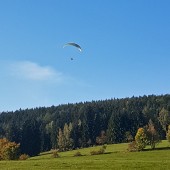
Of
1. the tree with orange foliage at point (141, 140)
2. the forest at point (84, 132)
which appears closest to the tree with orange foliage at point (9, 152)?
the tree with orange foliage at point (141, 140)

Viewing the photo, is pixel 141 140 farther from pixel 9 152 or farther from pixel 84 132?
pixel 84 132

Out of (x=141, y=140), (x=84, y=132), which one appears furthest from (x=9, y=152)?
(x=84, y=132)

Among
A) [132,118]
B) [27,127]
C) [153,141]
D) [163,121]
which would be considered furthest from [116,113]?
[153,141]

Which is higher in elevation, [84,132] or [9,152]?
[84,132]

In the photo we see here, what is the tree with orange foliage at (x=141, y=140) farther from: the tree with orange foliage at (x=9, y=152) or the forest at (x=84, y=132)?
the forest at (x=84, y=132)

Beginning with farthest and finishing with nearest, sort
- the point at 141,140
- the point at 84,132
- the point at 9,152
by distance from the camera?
the point at 84,132 < the point at 141,140 < the point at 9,152

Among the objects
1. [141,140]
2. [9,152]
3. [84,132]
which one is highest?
[84,132]

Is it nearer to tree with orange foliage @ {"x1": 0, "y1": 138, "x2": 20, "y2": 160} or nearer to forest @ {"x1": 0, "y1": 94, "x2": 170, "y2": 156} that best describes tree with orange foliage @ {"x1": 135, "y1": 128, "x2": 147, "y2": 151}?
tree with orange foliage @ {"x1": 0, "y1": 138, "x2": 20, "y2": 160}

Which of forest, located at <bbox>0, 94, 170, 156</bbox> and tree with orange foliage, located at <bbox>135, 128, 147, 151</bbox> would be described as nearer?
tree with orange foliage, located at <bbox>135, 128, 147, 151</bbox>

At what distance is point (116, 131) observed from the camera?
165 m

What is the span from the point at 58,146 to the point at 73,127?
11878mm

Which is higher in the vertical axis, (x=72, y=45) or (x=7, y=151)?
(x=72, y=45)

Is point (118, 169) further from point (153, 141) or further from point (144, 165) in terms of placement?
point (153, 141)

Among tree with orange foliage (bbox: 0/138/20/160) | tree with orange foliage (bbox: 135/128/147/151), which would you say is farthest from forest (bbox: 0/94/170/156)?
tree with orange foliage (bbox: 0/138/20/160)
